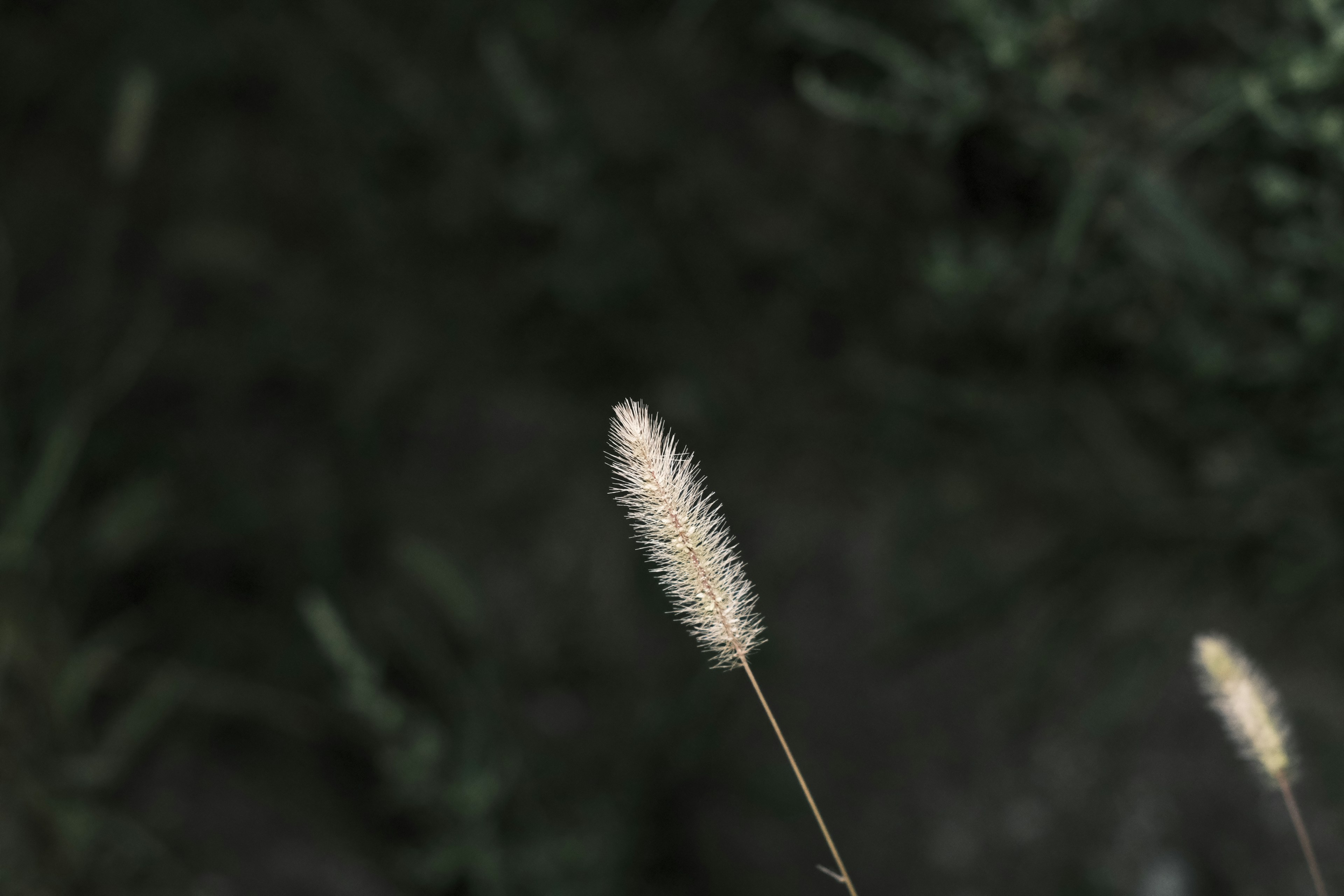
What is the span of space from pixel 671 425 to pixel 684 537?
0.74 metres

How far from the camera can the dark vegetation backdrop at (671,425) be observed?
0.96 meters

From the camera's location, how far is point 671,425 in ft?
4.05

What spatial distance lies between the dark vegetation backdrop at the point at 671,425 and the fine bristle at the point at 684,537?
46 centimetres

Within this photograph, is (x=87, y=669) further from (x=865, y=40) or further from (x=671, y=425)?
(x=865, y=40)

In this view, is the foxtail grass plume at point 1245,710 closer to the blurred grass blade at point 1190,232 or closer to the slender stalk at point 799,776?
the slender stalk at point 799,776

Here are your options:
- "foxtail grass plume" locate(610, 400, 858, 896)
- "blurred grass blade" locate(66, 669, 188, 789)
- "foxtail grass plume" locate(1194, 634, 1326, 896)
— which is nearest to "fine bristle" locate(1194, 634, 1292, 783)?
"foxtail grass plume" locate(1194, 634, 1326, 896)

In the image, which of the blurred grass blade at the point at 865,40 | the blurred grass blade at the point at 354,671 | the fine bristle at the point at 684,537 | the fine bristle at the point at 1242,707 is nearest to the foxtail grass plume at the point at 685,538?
the fine bristle at the point at 684,537

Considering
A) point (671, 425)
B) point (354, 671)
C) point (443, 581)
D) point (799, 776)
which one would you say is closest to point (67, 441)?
point (443, 581)

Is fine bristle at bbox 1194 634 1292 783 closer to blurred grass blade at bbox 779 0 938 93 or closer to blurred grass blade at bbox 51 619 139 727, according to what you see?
blurred grass blade at bbox 779 0 938 93

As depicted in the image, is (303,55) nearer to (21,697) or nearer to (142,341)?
(142,341)

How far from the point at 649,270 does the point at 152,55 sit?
99cm

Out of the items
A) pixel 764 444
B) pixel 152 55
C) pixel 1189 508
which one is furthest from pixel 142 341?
pixel 1189 508

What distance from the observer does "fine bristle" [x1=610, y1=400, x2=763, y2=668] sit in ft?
1.61

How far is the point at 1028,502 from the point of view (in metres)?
1.13
